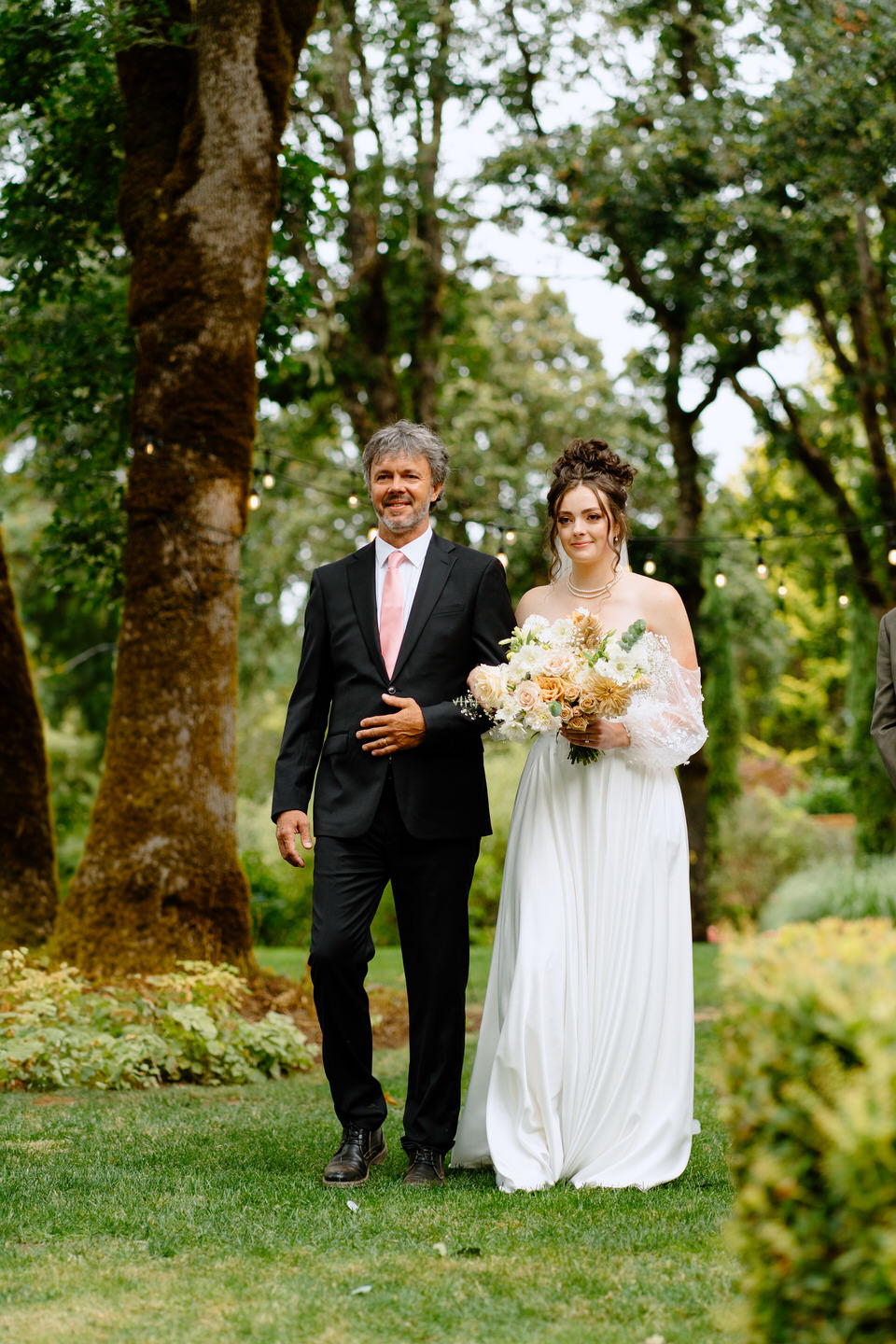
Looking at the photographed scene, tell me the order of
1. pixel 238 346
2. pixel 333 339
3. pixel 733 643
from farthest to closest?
pixel 733 643, pixel 333 339, pixel 238 346

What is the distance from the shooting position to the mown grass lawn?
2.73 meters

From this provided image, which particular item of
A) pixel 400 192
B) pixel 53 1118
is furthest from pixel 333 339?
pixel 53 1118

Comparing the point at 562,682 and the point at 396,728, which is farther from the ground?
the point at 562,682

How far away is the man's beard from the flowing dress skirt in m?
0.87

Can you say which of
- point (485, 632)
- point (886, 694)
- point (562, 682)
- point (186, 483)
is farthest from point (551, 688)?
point (186, 483)

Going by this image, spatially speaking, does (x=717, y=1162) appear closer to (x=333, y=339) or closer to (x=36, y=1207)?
A: (x=36, y=1207)

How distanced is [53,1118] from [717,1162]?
2.69 meters

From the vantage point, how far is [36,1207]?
3758 millimetres

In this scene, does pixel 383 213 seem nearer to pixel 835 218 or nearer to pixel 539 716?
pixel 835 218

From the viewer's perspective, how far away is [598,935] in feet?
14.0

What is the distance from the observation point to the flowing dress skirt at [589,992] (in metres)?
4.10

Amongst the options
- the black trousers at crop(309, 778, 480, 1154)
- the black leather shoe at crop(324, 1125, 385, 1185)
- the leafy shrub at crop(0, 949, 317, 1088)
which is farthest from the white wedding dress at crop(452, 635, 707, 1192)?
the leafy shrub at crop(0, 949, 317, 1088)

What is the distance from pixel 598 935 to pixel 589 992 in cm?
19

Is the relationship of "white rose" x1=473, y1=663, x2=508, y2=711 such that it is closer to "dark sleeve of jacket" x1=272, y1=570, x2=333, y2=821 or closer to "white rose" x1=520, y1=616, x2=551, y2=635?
"white rose" x1=520, y1=616, x2=551, y2=635
